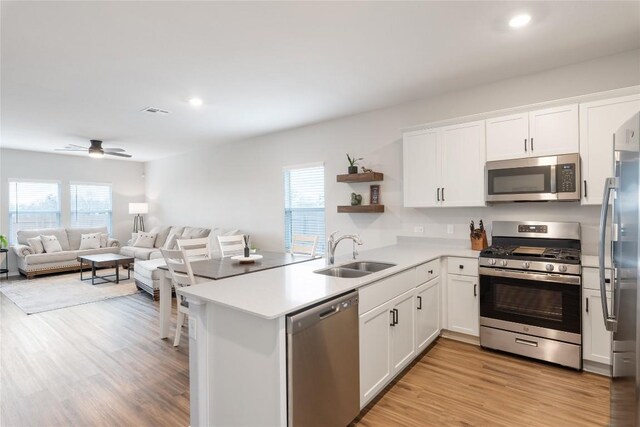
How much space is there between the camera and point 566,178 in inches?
115

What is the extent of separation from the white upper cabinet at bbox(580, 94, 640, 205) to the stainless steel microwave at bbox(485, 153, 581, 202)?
73 mm

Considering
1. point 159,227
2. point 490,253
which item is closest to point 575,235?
point 490,253

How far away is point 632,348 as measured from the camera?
133cm

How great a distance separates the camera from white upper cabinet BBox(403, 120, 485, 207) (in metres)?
3.43

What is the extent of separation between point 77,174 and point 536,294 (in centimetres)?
938

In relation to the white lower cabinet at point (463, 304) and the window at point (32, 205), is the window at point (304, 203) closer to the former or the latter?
the white lower cabinet at point (463, 304)

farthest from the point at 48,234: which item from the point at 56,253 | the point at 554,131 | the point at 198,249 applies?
the point at 554,131

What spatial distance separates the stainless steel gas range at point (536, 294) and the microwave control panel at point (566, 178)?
0.40 m

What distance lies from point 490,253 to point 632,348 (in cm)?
184

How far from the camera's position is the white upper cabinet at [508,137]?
315 cm

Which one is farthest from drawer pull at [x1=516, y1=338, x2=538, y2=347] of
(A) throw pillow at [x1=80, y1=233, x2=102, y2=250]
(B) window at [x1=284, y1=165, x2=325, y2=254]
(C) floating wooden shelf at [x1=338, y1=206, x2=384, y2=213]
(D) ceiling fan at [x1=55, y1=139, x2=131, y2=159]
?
(A) throw pillow at [x1=80, y1=233, x2=102, y2=250]

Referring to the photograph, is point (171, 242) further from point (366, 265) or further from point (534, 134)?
point (534, 134)

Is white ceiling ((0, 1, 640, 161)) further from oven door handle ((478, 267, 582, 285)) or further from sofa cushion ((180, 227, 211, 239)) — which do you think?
sofa cushion ((180, 227, 211, 239))

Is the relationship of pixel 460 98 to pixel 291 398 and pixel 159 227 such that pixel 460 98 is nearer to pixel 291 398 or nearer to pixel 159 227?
pixel 291 398
